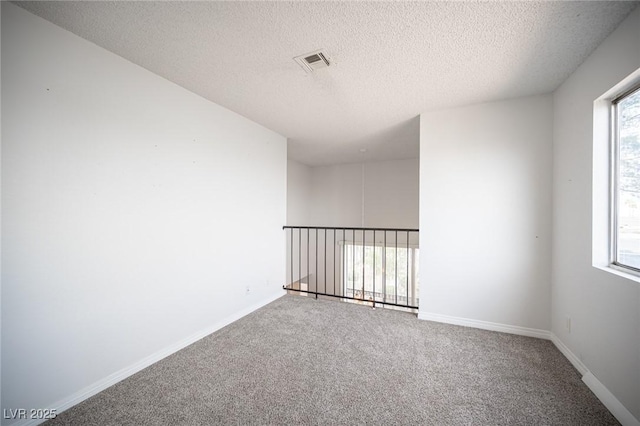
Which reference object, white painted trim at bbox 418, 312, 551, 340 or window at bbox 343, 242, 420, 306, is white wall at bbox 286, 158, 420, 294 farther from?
white painted trim at bbox 418, 312, 551, 340

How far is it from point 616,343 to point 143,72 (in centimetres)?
369

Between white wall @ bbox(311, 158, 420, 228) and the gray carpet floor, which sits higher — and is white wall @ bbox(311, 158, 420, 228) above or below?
above

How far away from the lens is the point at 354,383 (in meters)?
1.69

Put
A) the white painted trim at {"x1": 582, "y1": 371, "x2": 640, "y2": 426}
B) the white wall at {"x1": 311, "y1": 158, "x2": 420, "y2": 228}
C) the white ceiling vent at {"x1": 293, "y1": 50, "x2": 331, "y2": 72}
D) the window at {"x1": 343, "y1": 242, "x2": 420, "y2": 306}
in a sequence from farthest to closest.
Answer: the window at {"x1": 343, "y1": 242, "x2": 420, "y2": 306} < the white wall at {"x1": 311, "y1": 158, "x2": 420, "y2": 228} < the white ceiling vent at {"x1": 293, "y1": 50, "x2": 331, "y2": 72} < the white painted trim at {"x1": 582, "y1": 371, "x2": 640, "y2": 426}

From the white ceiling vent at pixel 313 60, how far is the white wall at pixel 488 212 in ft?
4.84

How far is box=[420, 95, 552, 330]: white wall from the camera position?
233 centimetres

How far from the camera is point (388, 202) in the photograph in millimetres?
5391

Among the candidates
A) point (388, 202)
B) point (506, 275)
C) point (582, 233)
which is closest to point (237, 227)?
point (506, 275)

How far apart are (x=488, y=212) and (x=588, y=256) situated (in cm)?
84

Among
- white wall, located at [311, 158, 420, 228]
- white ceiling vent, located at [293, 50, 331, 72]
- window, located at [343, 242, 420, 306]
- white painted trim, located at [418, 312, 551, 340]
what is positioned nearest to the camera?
white ceiling vent, located at [293, 50, 331, 72]

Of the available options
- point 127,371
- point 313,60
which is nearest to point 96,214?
point 127,371

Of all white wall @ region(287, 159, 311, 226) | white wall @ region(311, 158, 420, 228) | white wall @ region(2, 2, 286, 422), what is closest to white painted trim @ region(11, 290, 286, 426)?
white wall @ region(2, 2, 286, 422)

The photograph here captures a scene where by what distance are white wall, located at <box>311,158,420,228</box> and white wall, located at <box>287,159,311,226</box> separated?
19 centimetres

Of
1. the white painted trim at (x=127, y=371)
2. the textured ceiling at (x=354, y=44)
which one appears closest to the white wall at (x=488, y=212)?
the textured ceiling at (x=354, y=44)
